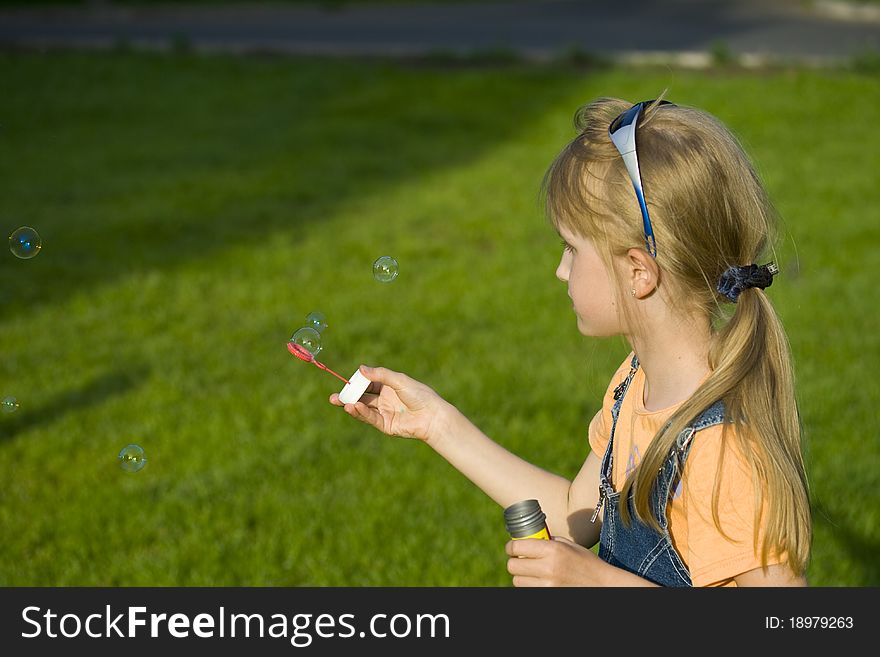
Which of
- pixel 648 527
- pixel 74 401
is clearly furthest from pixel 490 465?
pixel 74 401

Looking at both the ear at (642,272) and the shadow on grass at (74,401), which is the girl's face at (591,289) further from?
the shadow on grass at (74,401)

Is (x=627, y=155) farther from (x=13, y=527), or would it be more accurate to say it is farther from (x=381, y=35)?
(x=381, y=35)

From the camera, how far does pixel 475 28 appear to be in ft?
49.1

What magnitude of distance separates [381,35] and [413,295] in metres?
9.45

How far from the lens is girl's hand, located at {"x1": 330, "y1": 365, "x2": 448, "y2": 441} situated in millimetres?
2172

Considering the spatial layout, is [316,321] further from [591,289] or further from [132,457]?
[591,289]

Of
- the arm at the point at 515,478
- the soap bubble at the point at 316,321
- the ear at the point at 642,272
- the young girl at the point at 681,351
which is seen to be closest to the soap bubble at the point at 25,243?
the soap bubble at the point at 316,321

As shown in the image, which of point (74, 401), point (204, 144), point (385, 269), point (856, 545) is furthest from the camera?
point (204, 144)

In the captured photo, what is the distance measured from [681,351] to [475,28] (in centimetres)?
1368

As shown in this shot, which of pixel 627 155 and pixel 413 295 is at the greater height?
pixel 413 295

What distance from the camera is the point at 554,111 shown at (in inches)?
394

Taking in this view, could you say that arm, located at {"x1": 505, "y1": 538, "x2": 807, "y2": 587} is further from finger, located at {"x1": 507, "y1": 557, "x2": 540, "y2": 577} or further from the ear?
the ear

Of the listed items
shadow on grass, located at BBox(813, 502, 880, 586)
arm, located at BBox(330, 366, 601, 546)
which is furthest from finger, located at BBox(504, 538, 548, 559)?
shadow on grass, located at BBox(813, 502, 880, 586)

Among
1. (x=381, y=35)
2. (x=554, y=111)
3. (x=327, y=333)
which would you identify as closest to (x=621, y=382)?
(x=327, y=333)
